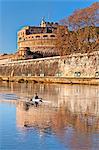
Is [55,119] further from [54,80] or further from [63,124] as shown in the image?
[54,80]

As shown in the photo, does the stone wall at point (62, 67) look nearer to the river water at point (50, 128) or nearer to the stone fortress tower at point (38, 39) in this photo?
the stone fortress tower at point (38, 39)

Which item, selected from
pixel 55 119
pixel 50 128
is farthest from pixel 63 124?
pixel 55 119

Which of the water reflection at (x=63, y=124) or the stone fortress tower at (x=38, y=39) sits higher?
the stone fortress tower at (x=38, y=39)

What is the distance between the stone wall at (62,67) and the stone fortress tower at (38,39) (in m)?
12.8

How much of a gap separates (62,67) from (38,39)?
33.8 meters

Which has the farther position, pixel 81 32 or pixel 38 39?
pixel 38 39

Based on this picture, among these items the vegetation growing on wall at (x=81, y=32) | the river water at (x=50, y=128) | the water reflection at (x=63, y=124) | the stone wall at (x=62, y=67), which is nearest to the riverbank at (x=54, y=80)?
the stone wall at (x=62, y=67)

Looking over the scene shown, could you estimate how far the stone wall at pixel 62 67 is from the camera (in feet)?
164

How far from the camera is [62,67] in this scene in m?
56.0

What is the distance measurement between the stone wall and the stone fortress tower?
12845mm

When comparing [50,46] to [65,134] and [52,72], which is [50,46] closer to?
[52,72]

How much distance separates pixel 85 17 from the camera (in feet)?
180

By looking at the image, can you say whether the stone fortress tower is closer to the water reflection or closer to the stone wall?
the stone wall

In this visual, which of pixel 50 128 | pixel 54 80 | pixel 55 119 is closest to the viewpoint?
pixel 50 128
